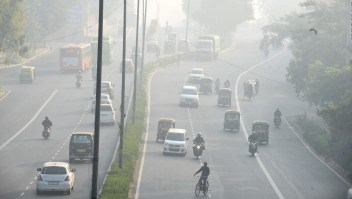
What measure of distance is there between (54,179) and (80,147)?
38.0 feet

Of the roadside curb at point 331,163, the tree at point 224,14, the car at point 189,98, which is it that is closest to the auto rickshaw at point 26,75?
the car at point 189,98

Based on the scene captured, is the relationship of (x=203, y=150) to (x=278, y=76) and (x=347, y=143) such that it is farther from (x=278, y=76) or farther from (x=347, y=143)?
(x=278, y=76)

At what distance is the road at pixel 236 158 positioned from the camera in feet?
154

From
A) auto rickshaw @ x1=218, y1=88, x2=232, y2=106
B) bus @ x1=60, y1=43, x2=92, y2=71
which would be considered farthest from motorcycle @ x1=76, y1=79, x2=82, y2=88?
auto rickshaw @ x1=218, y1=88, x2=232, y2=106

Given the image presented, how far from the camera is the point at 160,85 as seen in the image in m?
104

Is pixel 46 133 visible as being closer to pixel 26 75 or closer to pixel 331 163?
pixel 331 163

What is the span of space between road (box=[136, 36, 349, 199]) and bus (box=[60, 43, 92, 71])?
8964 millimetres

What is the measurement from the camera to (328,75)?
226 ft

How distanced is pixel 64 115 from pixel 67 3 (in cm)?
8673

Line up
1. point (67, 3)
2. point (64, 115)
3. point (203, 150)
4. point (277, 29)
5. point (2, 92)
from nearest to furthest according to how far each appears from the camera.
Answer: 1. point (203, 150)
2. point (64, 115)
3. point (2, 92)
4. point (277, 29)
5. point (67, 3)

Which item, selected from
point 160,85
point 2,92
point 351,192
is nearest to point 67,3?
point 160,85

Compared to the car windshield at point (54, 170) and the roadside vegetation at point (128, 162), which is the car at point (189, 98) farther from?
the car windshield at point (54, 170)

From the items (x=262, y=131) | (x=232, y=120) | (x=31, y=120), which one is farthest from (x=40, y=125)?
(x=262, y=131)

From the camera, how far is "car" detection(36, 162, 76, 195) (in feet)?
134
